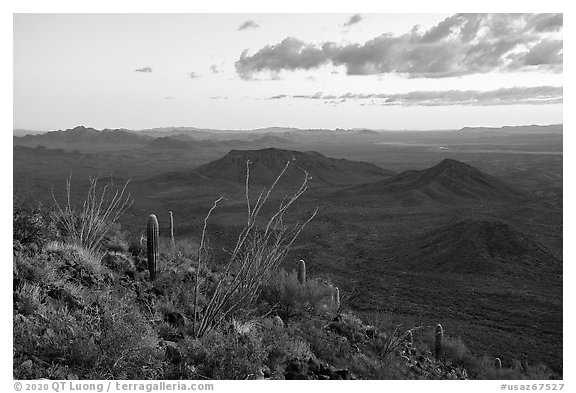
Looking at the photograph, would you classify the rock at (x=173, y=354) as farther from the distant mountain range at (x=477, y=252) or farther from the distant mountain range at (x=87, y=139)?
the distant mountain range at (x=87, y=139)

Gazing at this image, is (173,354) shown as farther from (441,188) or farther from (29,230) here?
(441,188)

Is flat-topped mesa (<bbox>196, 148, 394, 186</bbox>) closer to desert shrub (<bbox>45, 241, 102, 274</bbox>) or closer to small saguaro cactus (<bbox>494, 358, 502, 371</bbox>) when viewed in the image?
small saguaro cactus (<bbox>494, 358, 502, 371</bbox>)

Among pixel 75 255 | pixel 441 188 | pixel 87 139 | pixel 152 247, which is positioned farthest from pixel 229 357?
pixel 87 139

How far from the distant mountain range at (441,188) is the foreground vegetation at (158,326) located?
39.5 metres

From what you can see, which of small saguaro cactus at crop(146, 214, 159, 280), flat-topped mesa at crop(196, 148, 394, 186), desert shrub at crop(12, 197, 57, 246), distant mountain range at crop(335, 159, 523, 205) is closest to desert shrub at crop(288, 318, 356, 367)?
small saguaro cactus at crop(146, 214, 159, 280)

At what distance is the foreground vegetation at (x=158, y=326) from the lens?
4.79m

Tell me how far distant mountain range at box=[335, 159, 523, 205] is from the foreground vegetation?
130 feet

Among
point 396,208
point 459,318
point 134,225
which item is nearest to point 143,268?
point 459,318

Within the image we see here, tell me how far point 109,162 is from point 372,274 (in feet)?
283

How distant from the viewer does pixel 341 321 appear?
1025 centimetres

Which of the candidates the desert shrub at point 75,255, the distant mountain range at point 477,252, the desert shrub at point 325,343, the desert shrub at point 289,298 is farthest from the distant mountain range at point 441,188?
the desert shrub at point 75,255

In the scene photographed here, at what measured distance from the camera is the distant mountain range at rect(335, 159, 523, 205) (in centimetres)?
5004

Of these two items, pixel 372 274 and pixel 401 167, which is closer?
pixel 372 274

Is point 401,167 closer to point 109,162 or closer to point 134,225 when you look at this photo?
point 109,162
